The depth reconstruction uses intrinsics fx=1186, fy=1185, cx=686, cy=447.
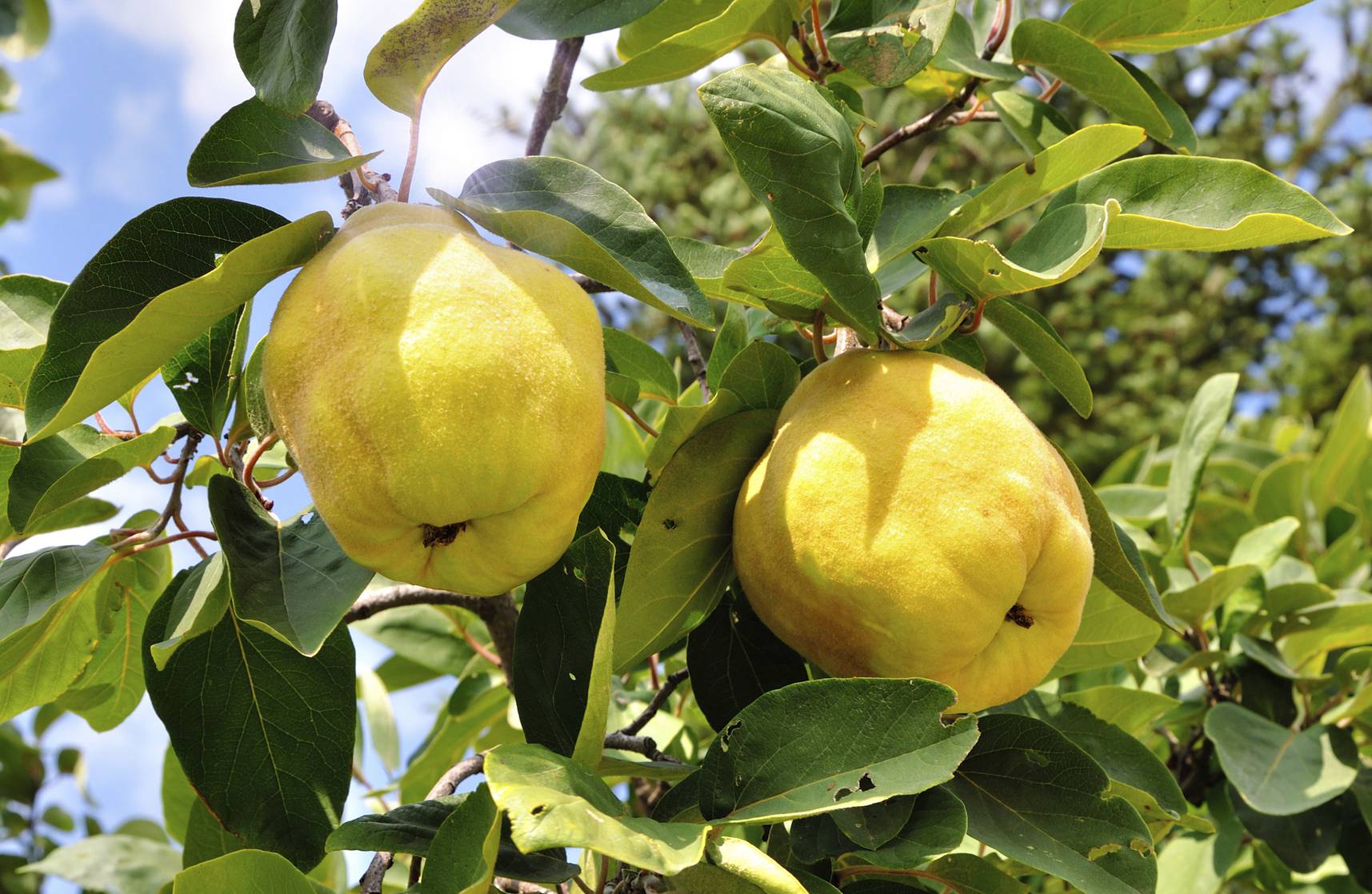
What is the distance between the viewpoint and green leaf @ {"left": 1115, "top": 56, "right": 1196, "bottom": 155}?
1.23 metres

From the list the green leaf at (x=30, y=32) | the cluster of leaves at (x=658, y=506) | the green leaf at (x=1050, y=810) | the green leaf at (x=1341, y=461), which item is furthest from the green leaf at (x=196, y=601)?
the green leaf at (x=1341, y=461)

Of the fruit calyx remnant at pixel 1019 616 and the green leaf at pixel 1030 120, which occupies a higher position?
the green leaf at pixel 1030 120

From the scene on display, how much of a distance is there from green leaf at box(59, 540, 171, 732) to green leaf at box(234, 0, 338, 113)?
0.59 meters

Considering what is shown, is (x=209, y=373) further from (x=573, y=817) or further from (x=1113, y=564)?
(x=1113, y=564)

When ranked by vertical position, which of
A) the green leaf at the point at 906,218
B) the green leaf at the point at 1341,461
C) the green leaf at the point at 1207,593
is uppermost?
the green leaf at the point at 906,218

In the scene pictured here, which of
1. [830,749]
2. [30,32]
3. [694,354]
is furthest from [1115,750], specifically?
[30,32]

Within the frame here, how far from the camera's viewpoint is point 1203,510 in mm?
2131

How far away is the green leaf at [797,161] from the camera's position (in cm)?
76

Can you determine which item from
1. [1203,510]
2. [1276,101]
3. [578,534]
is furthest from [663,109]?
[578,534]

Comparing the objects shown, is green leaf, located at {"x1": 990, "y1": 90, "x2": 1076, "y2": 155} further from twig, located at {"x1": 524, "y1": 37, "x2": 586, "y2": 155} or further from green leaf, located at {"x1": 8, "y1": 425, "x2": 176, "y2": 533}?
green leaf, located at {"x1": 8, "y1": 425, "x2": 176, "y2": 533}

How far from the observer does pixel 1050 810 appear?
0.90m

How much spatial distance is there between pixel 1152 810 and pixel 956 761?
375 mm

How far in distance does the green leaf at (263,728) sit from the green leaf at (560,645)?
18 cm

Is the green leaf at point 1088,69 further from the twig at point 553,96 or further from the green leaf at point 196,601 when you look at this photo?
the green leaf at point 196,601
